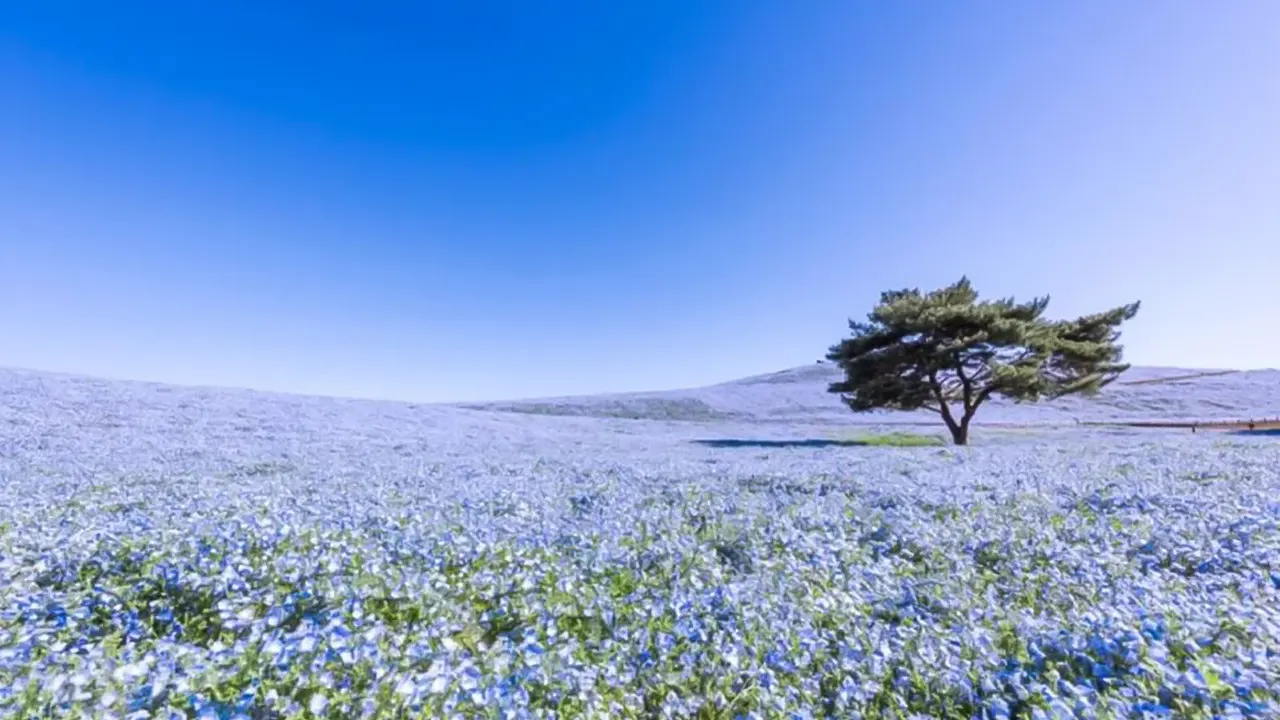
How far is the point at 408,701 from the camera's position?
286cm

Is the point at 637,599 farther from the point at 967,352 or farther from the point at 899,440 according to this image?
the point at 899,440

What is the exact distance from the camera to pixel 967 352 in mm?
24594

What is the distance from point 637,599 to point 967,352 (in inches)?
979

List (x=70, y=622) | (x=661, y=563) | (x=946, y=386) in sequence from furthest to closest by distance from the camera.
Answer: (x=946, y=386)
(x=661, y=563)
(x=70, y=622)

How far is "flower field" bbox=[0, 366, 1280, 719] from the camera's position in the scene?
9.91 feet

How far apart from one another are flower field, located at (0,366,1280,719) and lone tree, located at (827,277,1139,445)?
49.8 feet

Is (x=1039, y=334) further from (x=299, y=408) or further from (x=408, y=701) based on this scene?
(x=299, y=408)

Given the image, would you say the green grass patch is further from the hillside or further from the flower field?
the flower field

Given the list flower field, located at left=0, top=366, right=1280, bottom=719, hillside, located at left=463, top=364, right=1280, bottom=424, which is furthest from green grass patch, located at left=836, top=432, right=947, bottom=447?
flower field, located at left=0, top=366, right=1280, bottom=719

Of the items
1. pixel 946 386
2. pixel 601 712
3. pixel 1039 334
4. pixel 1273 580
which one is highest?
pixel 1039 334

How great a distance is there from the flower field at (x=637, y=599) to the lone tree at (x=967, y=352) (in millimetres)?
15188

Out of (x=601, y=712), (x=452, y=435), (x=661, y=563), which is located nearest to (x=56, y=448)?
(x=452, y=435)

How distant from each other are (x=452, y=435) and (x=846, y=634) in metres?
23.0

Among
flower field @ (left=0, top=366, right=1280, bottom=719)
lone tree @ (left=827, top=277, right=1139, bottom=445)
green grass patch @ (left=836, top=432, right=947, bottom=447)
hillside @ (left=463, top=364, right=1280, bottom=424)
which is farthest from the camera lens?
hillside @ (left=463, top=364, right=1280, bottom=424)
